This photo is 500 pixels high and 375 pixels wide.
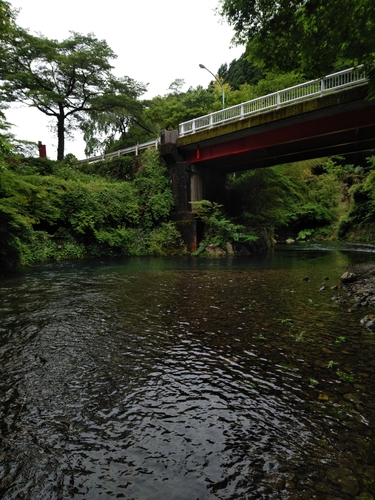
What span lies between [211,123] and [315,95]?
6.61m

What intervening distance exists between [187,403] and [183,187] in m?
19.2

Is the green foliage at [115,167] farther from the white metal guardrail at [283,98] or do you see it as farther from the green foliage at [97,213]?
the white metal guardrail at [283,98]

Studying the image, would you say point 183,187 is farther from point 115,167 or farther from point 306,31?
point 306,31

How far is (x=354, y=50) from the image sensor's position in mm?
7254

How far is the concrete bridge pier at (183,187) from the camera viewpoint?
21000mm

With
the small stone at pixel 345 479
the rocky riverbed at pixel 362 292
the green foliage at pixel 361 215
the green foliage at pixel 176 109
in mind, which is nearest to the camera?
the small stone at pixel 345 479

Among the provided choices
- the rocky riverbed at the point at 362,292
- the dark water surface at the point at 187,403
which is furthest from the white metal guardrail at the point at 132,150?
the dark water surface at the point at 187,403

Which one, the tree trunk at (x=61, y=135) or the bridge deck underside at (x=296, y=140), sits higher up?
the tree trunk at (x=61, y=135)

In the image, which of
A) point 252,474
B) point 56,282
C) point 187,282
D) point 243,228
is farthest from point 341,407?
point 243,228

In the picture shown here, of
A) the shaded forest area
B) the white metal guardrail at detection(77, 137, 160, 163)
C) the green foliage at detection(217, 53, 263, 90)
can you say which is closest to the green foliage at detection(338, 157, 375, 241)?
the shaded forest area

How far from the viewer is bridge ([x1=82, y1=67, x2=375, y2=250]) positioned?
1447 centimetres

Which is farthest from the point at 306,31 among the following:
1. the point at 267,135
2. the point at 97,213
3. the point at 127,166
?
the point at 127,166

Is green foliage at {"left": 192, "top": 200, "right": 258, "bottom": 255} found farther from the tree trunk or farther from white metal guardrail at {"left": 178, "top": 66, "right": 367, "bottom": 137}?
the tree trunk

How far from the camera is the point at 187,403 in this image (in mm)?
Answer: 3104
